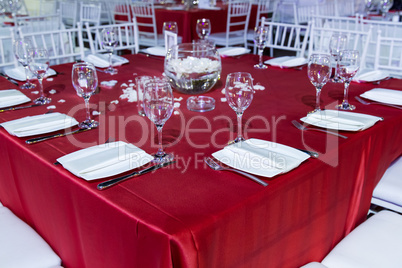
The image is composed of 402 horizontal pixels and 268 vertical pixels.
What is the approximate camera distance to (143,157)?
110 centimetres

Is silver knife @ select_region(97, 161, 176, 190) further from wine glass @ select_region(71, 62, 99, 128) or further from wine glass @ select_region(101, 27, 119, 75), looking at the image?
wine glass @ select_region(101, 27, 119, 75)

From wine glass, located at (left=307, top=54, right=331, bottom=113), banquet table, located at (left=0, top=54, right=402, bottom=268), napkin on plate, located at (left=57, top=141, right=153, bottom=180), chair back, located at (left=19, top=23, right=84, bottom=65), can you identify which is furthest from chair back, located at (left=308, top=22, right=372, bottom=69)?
napkin on plate, located at (left=57, top=141, right=153, bottom=180)

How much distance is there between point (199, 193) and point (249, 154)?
23 centimetres

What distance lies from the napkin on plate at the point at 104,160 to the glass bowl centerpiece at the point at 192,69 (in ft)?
1.71

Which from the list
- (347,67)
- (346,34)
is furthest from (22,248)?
(346,34)

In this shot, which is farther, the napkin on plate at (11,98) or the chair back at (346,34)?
the chair back at (346,34)

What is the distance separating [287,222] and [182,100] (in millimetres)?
765

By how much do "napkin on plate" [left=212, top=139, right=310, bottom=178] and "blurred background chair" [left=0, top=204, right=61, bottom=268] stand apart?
0.60 metres

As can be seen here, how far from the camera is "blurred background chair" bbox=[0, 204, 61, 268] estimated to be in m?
1.18

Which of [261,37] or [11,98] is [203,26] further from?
[11,98]

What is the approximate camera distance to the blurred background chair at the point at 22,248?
118 centimetres

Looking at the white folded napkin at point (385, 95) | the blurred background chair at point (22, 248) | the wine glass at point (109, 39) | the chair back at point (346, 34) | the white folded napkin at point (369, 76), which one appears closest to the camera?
the blurred background chair at point (22, 248)

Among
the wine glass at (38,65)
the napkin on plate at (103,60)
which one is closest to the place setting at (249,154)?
the wine glass at (38,65)

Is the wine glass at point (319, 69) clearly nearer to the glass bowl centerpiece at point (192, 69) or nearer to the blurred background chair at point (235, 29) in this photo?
the glass bowl centerpiece at point (192, 69)
